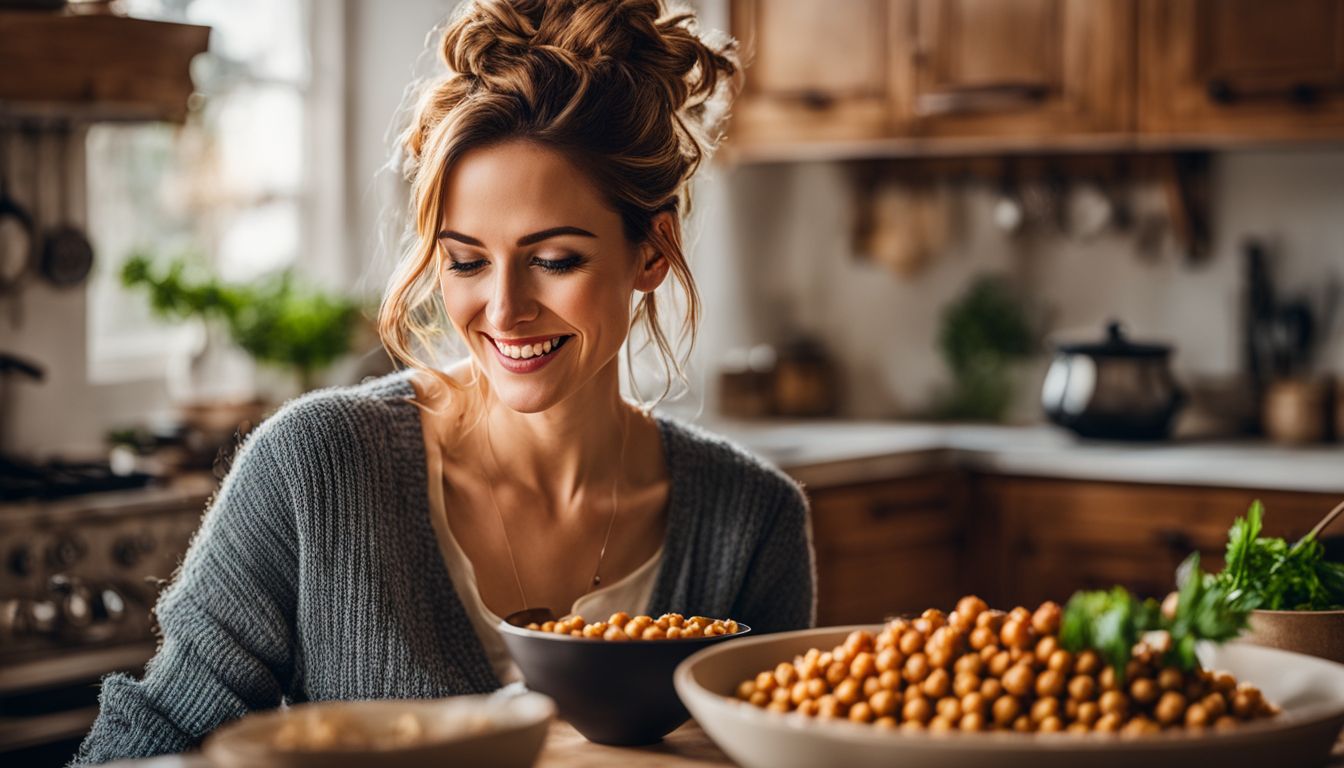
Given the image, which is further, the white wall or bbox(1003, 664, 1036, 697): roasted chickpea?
the white wall

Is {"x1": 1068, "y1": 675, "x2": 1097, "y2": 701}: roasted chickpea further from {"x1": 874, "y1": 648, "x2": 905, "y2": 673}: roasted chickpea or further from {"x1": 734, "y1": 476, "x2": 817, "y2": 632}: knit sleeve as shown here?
{"x1": 734, "y1": 476, "x2": 817, "y2": 632}: knit sleeve

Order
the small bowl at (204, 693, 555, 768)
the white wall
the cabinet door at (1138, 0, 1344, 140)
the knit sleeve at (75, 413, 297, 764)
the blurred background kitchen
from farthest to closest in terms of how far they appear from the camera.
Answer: the white wall < the cabinet door at (1138, 0, 1344, 140) < the blurred background kitchen < the knit sleeve at (75, 413, 297, 764) < the small bowl at (204, 693, 555, 768)

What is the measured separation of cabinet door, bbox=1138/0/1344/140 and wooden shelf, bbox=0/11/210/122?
82.0 inches

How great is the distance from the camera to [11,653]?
282 cm

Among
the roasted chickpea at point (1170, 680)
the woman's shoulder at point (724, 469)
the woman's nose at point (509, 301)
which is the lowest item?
the roasted chickpea at point (1170, 680)

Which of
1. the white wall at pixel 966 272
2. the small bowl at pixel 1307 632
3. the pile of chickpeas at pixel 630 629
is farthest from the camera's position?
the white wall at pixel 966 272

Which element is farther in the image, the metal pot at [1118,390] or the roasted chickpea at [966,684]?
the metal pot at [1118,390]

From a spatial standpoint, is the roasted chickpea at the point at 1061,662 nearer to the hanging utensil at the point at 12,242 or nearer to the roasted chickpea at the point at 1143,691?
the roasted chickpea at the point at 1143,691

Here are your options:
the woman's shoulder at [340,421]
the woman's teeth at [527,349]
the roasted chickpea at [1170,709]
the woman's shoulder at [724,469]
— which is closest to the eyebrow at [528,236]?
the woman's teeth at [527,349]

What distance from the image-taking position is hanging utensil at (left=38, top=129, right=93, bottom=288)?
3.40 m

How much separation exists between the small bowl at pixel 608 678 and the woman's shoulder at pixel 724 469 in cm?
56

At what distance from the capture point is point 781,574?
1.83 metres

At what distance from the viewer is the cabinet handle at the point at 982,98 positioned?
12.1 feet

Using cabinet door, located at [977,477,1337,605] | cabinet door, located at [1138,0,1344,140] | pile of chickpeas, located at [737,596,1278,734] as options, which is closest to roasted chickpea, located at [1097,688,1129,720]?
pile of chickpeas, located at [737,596,1278,734]
